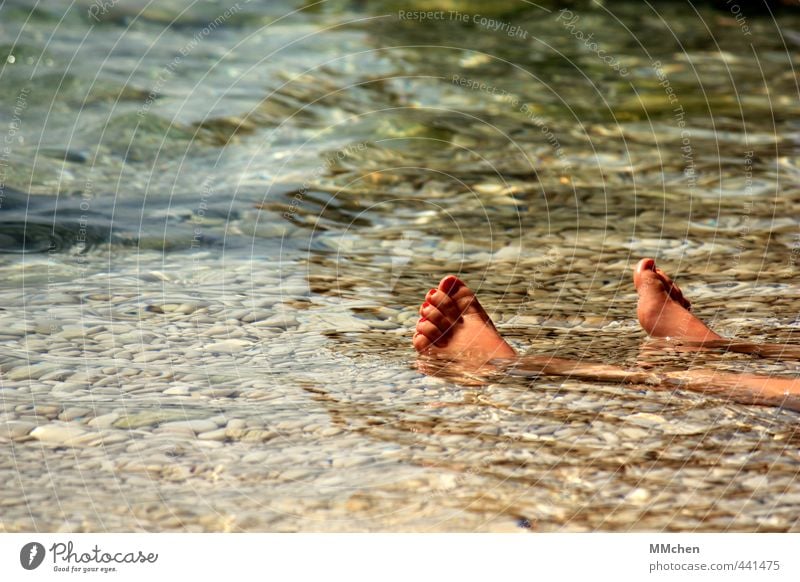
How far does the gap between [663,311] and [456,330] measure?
2.84 feet

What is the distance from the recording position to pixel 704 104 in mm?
8398

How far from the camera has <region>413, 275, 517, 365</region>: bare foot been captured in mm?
3820

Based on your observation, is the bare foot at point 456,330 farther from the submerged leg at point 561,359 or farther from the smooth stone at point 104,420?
the smooth stone at point 104,420

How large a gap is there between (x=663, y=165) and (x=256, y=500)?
16.2 ft

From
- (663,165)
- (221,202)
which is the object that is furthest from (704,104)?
(221,202)

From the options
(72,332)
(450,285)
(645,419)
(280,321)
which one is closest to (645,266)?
(450,285)

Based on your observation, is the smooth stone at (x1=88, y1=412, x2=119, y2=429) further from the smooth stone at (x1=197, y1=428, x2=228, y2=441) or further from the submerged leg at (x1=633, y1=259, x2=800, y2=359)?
the submerged leg at (x1=633, y1=259, x2=800, y2=359)

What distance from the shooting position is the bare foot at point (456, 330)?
150 inches
